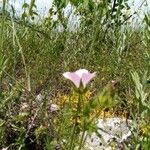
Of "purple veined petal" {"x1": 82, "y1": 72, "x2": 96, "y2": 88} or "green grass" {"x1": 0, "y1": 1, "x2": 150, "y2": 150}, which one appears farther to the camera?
"green grass" {"x1": 0, "y1": 1, "x2": 150, "y2": 150}

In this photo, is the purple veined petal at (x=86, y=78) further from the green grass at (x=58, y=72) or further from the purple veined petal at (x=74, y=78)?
the green grass at (x=58, y=72)

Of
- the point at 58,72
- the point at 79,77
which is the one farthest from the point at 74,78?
the point at 58,72

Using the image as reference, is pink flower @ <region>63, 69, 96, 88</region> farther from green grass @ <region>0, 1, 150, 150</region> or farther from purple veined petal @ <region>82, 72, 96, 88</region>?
green grass @ <region>0, 1, 150, 150</region>

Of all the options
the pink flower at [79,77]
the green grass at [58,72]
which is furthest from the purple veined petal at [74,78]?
the green grass at [58,72]

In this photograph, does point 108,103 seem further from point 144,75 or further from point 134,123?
point 144,75

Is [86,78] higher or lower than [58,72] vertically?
lower

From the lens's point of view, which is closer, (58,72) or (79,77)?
(79,77)

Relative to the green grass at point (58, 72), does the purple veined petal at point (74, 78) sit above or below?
below

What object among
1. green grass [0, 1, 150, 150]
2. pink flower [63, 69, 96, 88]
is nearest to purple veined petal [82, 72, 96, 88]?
pink flower [63, 69, 96, 88]

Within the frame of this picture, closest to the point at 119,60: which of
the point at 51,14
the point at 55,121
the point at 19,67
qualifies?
the point at 19,67

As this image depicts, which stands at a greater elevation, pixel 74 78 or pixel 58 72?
pixel 58 72

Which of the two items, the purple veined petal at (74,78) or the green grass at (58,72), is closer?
the purple veined petal at (74,78)

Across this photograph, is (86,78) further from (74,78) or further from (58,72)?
(58,72)

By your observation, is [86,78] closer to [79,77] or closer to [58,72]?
[79,77]
